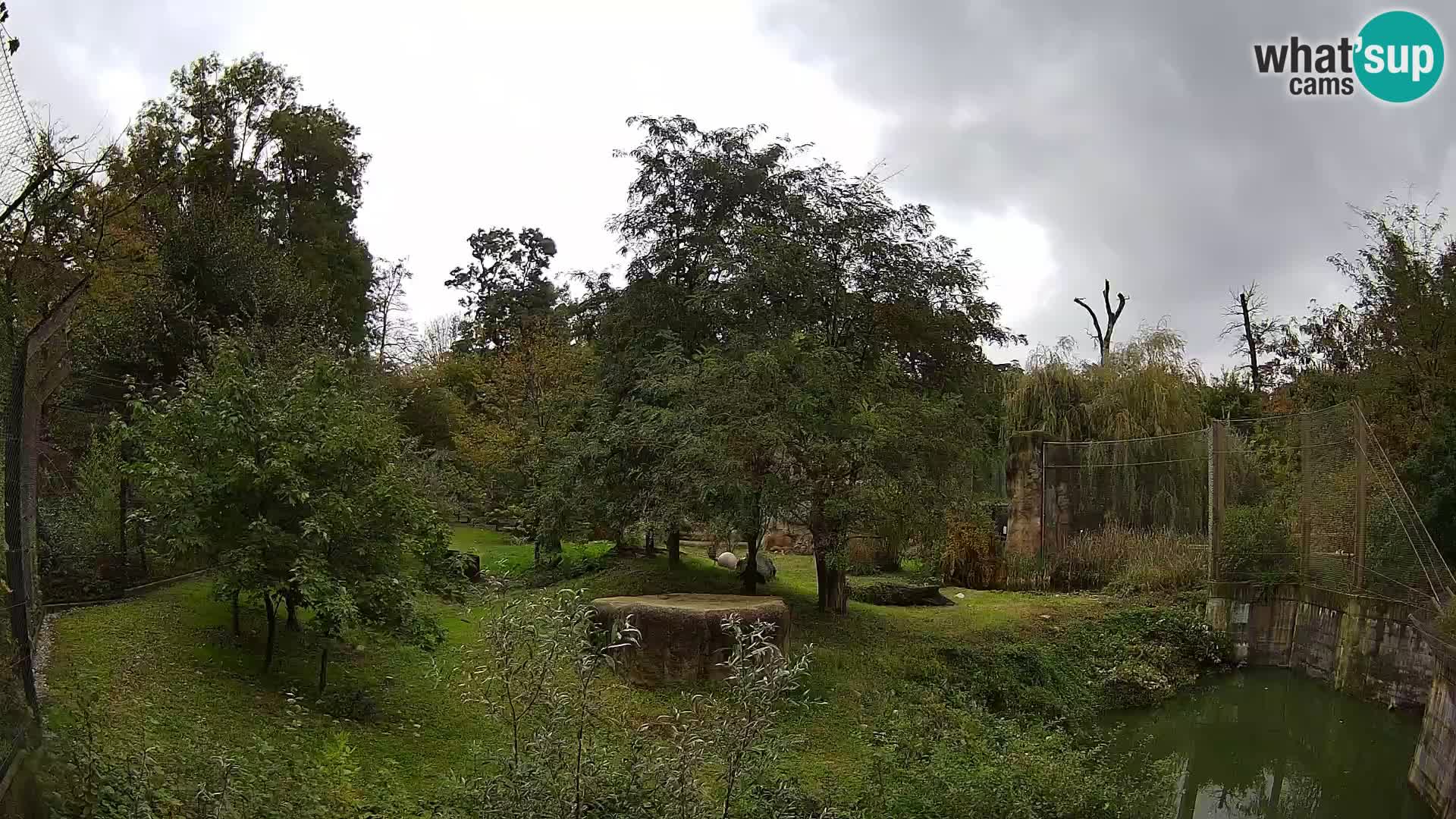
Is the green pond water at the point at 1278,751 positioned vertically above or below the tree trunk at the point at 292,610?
below

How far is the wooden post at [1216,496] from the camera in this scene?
14.6 metres

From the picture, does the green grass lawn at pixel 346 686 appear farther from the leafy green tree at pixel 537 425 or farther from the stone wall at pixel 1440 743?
the stone wall at pixel 1440 743

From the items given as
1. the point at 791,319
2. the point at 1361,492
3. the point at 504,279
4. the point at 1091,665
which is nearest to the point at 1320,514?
the point at 1361,492

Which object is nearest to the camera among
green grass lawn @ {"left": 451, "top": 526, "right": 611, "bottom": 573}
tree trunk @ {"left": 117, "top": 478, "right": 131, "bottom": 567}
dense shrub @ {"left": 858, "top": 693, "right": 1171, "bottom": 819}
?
dense shrub @ {"left": 858, "top": 693, "right": 1171, "bottom": 819}

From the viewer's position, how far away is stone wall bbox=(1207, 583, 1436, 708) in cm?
1057

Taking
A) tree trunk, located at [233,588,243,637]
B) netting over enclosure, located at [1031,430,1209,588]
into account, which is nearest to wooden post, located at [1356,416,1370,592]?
netting over enclosure, located at [1031,430,1209,588]

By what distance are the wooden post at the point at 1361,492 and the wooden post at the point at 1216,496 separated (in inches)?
111

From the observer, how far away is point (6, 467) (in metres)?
5.28

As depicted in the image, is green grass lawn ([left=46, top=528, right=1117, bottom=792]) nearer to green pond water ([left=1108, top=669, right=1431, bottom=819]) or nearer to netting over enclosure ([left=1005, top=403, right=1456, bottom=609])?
green pond water ([left=1108, top=669, right=1431, bottom=819])

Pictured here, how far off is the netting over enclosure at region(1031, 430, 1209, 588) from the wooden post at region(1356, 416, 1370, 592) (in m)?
4.21

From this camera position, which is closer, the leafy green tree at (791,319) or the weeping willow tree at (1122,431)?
the leafy green tree at (791,319)

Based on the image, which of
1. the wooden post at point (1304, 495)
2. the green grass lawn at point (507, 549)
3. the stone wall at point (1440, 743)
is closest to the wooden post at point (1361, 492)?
the wooden post at point (1304, 495)

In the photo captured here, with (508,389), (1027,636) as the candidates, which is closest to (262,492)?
(1027,636)

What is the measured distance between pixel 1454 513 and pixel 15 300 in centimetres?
1381
